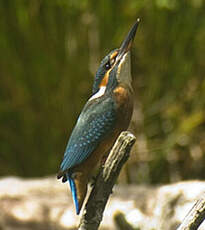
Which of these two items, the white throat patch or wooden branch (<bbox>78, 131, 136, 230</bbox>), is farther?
the white throat patch

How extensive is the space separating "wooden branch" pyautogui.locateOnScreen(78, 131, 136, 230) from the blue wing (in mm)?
314

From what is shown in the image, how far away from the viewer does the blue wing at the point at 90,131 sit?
2604 mm

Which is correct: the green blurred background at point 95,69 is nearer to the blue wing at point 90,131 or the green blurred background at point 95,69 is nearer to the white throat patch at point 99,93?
the white throat patch at point 99,93

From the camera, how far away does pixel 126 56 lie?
278 cm

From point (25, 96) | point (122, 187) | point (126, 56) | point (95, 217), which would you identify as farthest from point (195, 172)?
point (95, 217)

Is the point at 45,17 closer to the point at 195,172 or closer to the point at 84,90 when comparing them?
the point at 84,90

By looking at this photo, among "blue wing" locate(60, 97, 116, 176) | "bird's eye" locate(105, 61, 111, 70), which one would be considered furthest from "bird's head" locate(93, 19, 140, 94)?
"blue wing" locate(60, 97, 116, 176)

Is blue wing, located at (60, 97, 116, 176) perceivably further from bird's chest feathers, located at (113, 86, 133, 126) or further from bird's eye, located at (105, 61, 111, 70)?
bird's eye, located at (105, 61, 111, 70)

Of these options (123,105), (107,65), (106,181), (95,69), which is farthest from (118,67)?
(95,69)

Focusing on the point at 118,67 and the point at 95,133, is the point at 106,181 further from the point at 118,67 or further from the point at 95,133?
the point at 118,67

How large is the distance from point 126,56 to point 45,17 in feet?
9.02

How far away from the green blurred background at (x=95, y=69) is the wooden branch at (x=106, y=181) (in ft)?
9.87

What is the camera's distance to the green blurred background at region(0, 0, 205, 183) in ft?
17.6

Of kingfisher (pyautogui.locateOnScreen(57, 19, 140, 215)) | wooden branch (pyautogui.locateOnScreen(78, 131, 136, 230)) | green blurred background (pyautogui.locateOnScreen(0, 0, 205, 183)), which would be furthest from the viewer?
green blurred background (pyautogui.locateOnScreen(0, 0, 205, 183))
